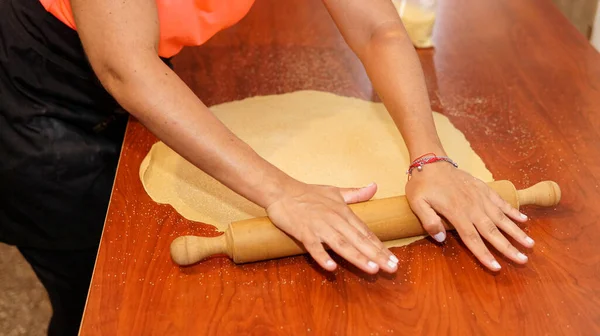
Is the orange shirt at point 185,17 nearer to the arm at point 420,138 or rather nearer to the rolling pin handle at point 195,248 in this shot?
the arm at point 420,138

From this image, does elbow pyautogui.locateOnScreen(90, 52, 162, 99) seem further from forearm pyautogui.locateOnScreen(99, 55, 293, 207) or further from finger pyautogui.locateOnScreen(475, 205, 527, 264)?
finger pyautogui.locateOnScreen(475, 205, 527, 264)

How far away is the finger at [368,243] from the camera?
1.11 metres

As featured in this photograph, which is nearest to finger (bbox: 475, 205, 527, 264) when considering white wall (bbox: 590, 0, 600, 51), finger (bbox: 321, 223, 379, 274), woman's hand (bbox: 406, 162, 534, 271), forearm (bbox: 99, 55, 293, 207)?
woman's hand (bbox: 406, 162, 534, 271)

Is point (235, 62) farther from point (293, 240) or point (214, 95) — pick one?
point (293, 240)

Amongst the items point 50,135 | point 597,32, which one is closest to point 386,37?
point 50,135

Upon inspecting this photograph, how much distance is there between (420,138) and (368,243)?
0.29 meters

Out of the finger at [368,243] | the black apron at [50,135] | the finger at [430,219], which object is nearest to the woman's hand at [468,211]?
the finger at [430,219]

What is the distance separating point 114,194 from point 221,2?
0.44 meters

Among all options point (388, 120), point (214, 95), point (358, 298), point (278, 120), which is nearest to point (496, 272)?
point (358, 298)

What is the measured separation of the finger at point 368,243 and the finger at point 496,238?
0.18 meters

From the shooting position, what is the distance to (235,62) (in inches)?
72.7

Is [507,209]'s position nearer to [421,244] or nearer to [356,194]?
[421,244]

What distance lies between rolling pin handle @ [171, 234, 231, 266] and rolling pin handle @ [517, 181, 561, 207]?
1.88 feet

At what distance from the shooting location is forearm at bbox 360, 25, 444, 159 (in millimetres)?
1330
